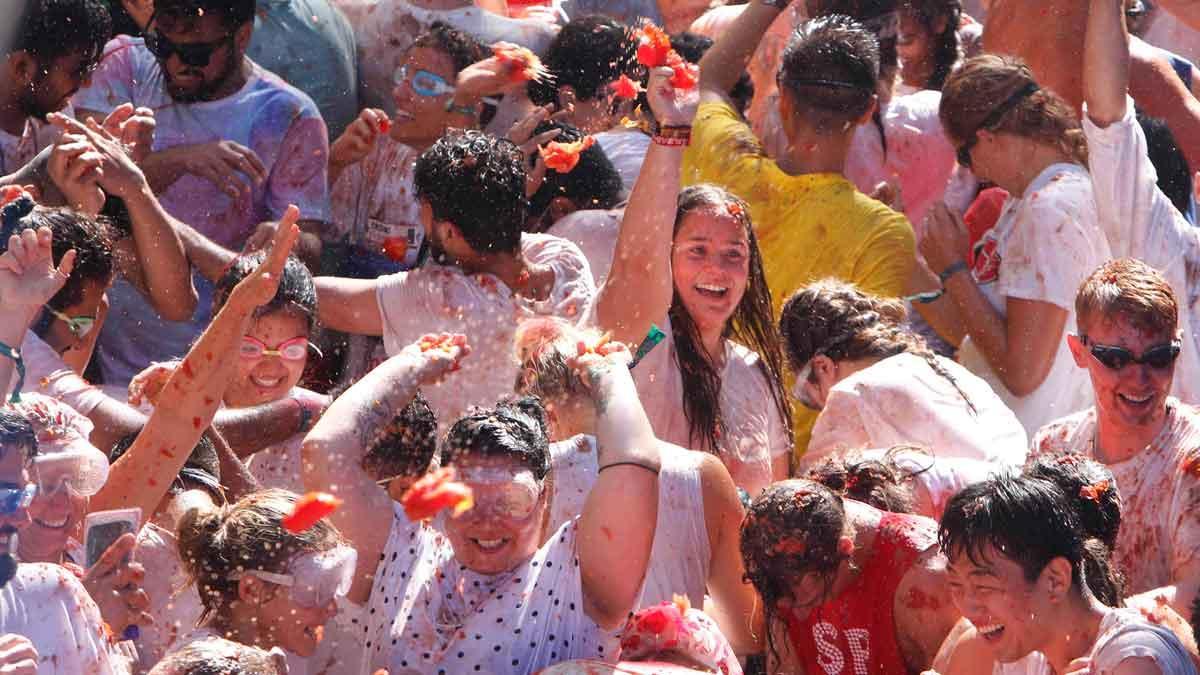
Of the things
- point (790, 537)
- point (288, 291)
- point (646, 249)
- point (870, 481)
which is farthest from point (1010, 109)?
point (288, 291)

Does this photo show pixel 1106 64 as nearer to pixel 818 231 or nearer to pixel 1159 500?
pixel 818 231

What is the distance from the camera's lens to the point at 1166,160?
6.88 m

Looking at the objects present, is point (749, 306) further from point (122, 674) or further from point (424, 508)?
point (122, 674)

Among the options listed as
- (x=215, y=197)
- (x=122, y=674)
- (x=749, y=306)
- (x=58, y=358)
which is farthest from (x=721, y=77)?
(x=122, y=674)

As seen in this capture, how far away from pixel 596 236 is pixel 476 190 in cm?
97

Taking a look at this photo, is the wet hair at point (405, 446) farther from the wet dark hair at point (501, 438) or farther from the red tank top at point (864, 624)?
the red tank top at point (864, 624)

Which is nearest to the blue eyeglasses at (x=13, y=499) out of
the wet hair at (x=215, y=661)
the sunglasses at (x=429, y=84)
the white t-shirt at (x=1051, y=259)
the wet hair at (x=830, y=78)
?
the wet hair at (x=215, y=661)

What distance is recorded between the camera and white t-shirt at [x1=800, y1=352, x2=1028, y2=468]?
17.9ft

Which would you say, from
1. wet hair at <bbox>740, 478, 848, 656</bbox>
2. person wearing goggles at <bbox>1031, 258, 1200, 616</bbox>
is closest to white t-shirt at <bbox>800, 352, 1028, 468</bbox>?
person wearing goggles at <bbox>1031, 258, 1200, 616</bbox>

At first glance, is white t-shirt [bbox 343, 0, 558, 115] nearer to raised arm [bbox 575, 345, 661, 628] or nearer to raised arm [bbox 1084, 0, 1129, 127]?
raised arm [bbox 1084, 0, 1129, 127]

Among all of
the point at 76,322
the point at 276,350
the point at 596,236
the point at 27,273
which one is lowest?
the point at 596,236

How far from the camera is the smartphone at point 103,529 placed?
4.46 metres

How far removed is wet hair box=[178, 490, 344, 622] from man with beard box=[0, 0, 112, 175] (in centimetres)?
203

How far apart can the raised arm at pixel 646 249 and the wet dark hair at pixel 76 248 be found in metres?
1.43
